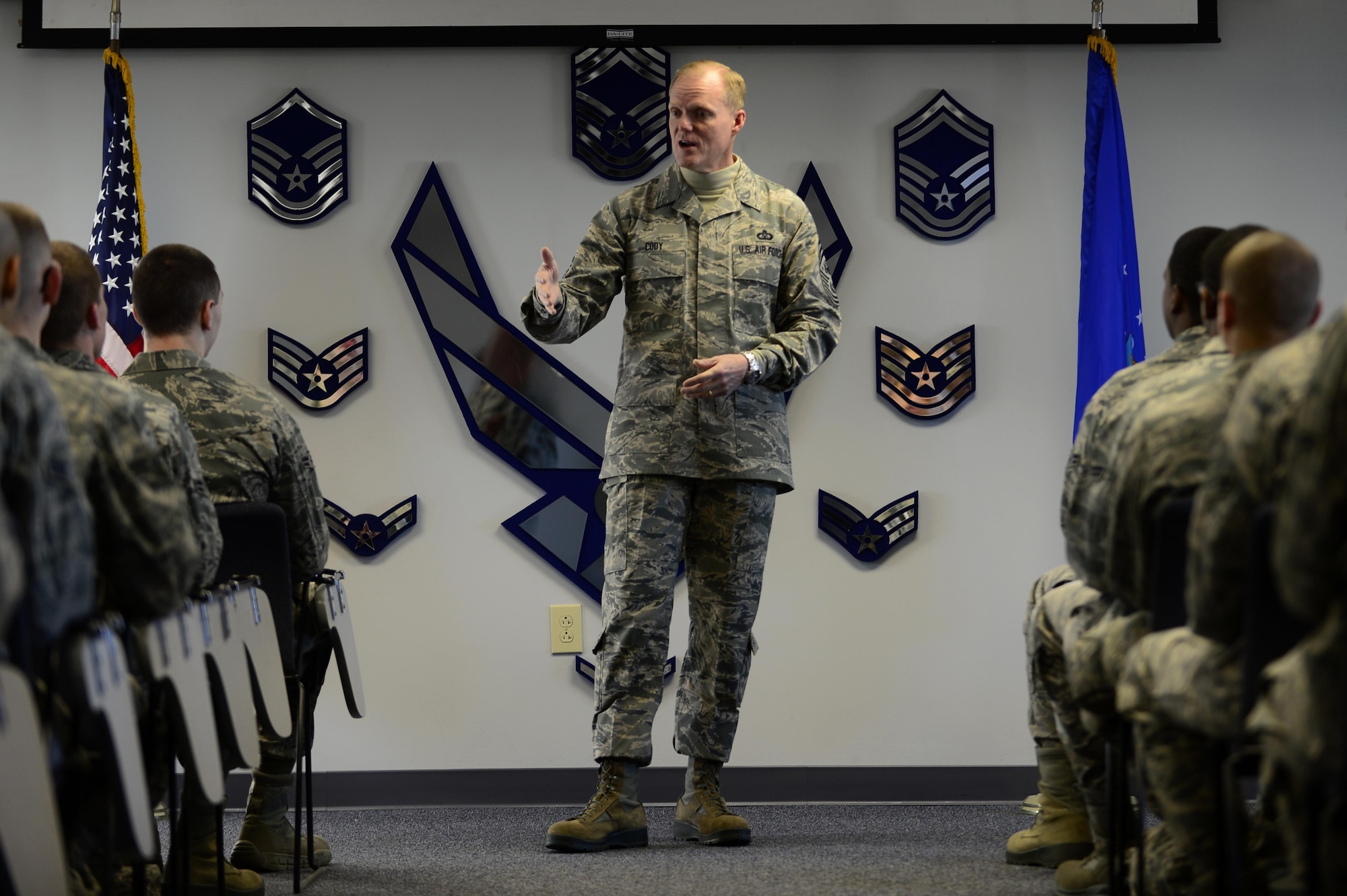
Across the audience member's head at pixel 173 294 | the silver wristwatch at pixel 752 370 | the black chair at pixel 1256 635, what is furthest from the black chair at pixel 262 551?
the black chair at pixel 1256 635

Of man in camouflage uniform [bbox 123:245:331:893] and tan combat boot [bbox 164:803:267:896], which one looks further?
man in camouflage uniform [bbox 123:245:331:893]

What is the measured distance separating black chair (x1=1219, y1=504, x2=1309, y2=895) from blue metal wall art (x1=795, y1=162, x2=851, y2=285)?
2361 mm

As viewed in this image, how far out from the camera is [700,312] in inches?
122

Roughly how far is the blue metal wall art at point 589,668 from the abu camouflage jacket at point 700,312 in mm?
855

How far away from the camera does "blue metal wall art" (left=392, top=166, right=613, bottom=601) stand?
3799 mm

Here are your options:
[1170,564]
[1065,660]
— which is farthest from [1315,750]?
[1065,660]

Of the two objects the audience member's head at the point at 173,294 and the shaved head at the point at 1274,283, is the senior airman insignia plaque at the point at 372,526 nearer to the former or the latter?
the audience member's head at the point at 173,294

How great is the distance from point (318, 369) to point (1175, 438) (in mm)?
2589

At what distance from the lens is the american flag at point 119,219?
3.66m

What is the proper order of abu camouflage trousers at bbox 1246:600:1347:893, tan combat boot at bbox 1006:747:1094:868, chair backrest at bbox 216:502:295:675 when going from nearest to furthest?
abu camouflage trousers at bbox 1246:600:1347:893, chair backrest at bbox 216:502:295:675, tan combat boot at bbox 1006:747:1094:868

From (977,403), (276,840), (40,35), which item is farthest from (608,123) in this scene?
(276,840)

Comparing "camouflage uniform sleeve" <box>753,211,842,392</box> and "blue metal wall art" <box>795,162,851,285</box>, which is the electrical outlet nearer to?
"camouflage uniform sleeve" <box>753,211,842,392</box>

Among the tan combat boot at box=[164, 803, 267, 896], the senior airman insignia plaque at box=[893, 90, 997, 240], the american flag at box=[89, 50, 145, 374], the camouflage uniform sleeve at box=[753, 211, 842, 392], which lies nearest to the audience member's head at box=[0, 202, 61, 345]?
the tan combat boot at box=[164, 803, 267, 896]

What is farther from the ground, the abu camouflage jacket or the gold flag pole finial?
the gold flag pole finial
